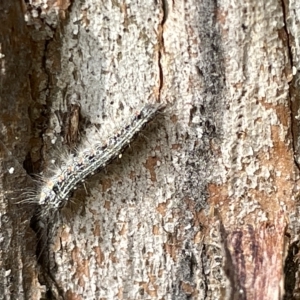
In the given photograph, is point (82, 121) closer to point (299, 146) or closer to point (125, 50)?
point (125, 50)

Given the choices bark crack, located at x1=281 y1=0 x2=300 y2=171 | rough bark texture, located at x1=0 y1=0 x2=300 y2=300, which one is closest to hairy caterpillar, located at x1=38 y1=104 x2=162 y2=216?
rough bark texture, located at x1=0 y1=0 x2=300 y2=300

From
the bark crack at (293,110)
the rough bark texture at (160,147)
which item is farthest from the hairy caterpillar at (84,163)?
the bark crack at (293,110)

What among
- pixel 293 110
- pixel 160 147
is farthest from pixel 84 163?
pixel 293 110

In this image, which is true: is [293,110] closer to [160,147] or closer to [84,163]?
[160,147]

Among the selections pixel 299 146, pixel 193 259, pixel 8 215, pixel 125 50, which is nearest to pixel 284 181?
pixel 299 146

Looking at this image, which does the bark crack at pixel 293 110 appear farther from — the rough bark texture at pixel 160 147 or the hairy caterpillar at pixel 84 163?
the hairy caterpillar at pixel 84 163

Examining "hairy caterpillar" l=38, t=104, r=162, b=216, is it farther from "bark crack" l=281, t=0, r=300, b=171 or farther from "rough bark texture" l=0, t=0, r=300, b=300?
"bark crack" l=281, t=0, r=300, b=171
